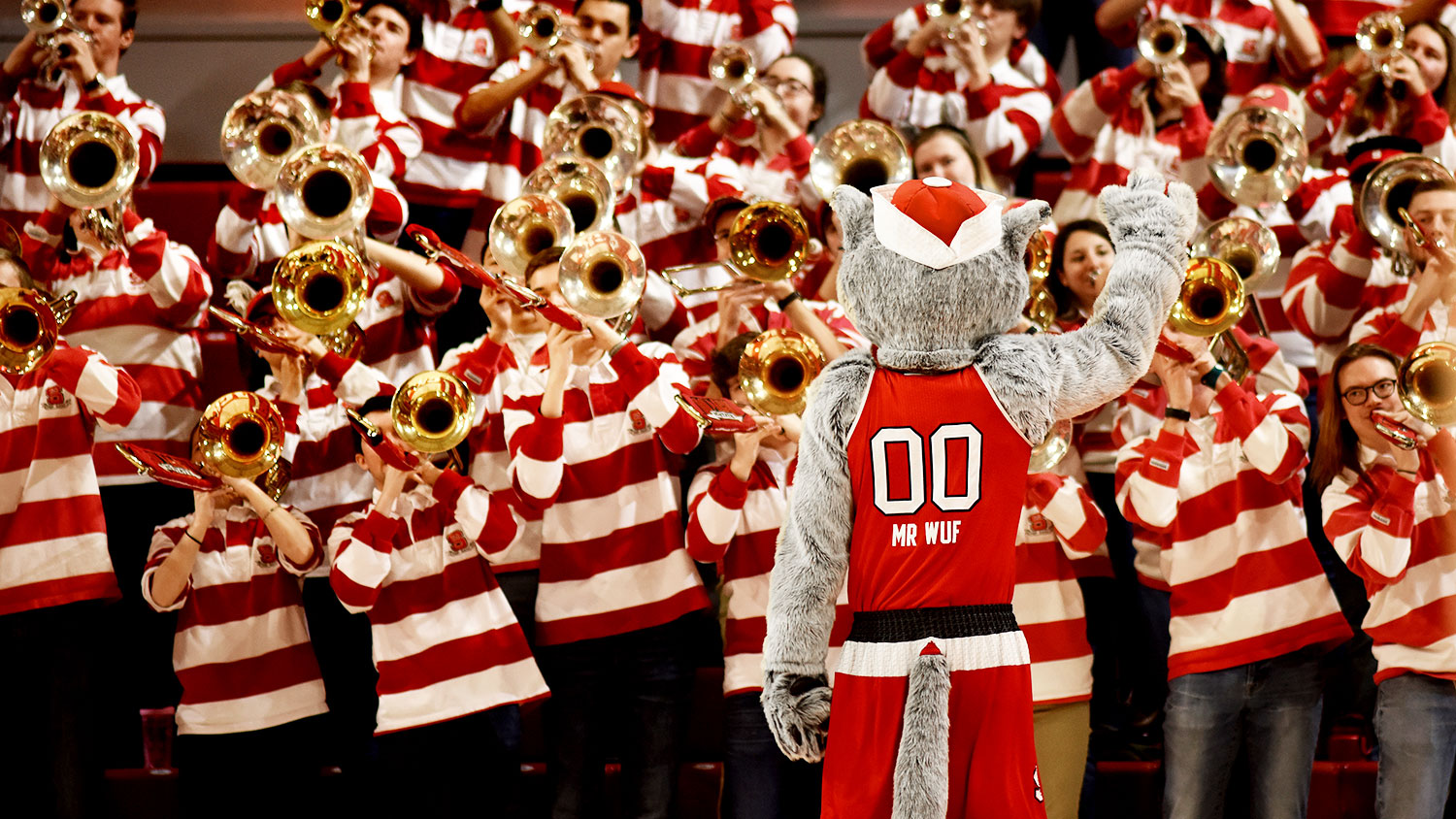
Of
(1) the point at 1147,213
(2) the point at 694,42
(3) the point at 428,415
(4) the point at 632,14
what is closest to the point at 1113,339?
(1) the point at 1147,213

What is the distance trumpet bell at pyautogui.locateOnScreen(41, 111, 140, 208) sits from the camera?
13.4 ft

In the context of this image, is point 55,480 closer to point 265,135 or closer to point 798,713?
point 265,135

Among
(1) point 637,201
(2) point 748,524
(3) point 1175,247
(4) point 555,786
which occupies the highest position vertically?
(1) point 637,201

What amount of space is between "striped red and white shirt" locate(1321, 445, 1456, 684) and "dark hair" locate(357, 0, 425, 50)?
3200 mm

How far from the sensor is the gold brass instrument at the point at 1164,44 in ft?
15.0

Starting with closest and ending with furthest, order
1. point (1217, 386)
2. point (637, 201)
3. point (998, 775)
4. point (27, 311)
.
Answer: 1. point (998, 775)
2. point (1217, 386)
3. point (27, 311)
4. point (637, 201)

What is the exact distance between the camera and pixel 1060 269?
418 centimetres

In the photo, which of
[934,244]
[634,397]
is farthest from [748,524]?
[934,244]

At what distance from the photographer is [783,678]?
2453mm

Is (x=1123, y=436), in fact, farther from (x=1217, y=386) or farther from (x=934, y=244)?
(x=934, y=244)

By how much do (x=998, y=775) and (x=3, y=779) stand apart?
111 inches

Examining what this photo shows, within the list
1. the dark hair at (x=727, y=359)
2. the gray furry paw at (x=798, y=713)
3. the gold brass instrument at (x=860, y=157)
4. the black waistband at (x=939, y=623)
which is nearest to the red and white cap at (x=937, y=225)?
the black waistband at (x=939, y=623)

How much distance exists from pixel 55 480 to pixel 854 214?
2434 mm

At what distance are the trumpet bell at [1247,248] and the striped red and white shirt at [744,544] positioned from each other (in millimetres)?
1319
